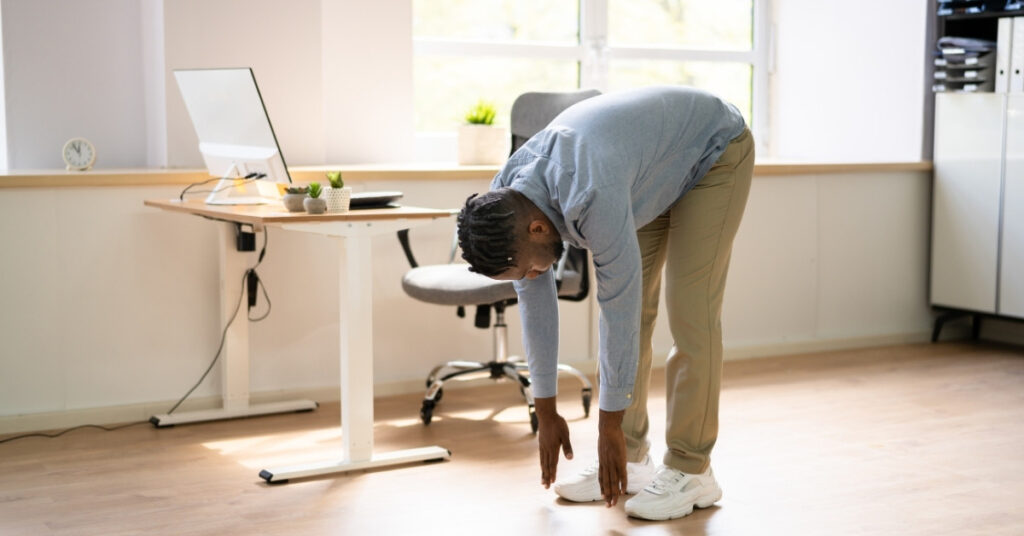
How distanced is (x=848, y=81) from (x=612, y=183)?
3.55 m

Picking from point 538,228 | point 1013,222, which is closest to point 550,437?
point 538,228

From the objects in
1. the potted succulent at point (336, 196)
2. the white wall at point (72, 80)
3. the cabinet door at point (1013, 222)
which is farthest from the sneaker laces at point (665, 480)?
the cabinet door at point (1013, 222)

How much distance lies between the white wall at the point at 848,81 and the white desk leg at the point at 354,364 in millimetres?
A: 2928

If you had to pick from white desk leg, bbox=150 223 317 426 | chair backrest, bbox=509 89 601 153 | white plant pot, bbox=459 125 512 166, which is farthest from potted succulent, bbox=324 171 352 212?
white plant pot, bbox=459 125 512 166

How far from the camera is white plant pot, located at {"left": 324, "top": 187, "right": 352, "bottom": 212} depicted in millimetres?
2961

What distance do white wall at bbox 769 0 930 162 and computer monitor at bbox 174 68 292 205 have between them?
296 centimetres

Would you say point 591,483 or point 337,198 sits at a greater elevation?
point 337,198

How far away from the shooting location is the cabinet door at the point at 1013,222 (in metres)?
4.50

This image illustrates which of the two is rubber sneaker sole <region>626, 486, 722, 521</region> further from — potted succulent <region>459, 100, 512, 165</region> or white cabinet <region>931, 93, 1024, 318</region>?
white cabinet <region>931, 93, 1024, 318</region>

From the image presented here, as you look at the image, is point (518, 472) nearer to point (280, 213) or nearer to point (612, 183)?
point (280, 213)

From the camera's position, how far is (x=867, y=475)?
9.83 feet

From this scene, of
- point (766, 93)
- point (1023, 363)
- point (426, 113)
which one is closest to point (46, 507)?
point (426, 113)

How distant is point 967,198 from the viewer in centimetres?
478

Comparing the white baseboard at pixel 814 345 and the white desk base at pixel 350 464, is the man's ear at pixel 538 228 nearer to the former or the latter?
the white desk base at pixel 350 464
